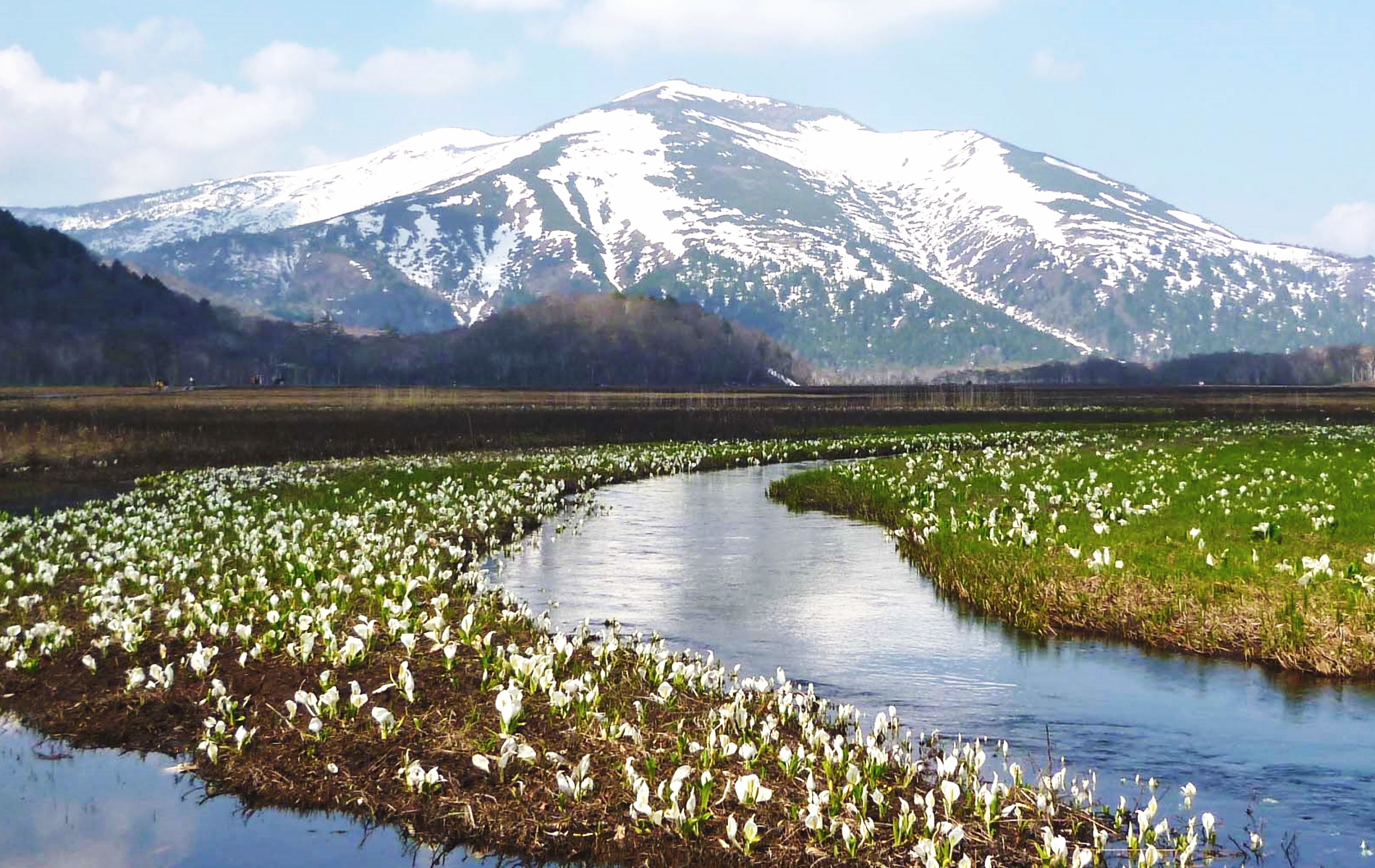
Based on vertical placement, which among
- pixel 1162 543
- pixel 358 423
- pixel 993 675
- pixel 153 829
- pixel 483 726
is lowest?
pixel 153 829

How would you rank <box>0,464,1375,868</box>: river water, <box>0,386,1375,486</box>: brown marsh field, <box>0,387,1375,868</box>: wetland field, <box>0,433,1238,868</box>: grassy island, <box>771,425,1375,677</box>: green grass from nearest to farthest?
<box>0,433,1238,868</box>: grassy island
<box>0,387,1375,868</box>: wetland field
<box>0,464,1375,868</box>: river water
<box>771,425,1375,677</box>: green grass
<box>0,386,1375,486</box>: brown marsh field

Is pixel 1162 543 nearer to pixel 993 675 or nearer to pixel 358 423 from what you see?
pixel 993 675

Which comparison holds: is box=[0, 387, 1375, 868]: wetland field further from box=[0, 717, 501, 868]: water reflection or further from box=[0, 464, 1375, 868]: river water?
box=[0, 717, 501, 868]: water reflection

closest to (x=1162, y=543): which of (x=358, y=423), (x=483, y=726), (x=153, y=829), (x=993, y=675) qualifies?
(x=993, y=675)

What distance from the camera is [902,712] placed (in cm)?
1705

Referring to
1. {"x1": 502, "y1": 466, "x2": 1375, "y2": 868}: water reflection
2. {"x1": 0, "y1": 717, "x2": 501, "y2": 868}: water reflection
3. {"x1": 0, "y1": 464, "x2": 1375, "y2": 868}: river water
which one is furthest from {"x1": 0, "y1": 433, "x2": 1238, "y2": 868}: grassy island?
{"x1": 502, "y1": 466, "x2": 1375, "y2": 868}: water reflection

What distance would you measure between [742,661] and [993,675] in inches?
149

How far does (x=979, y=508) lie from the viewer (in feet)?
112

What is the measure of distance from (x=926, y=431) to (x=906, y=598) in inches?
2334

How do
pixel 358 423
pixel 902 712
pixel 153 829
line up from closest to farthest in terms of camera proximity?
→ 1. pixel 153 829
2. pixel 902 712
3. pixel 358 423

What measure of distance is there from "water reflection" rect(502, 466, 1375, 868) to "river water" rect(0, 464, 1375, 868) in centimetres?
4

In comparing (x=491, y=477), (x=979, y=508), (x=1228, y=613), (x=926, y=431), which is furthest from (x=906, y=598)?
(x=926, y=431)

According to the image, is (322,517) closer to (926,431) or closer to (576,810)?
(576,810)

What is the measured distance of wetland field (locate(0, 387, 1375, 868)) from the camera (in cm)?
1286
